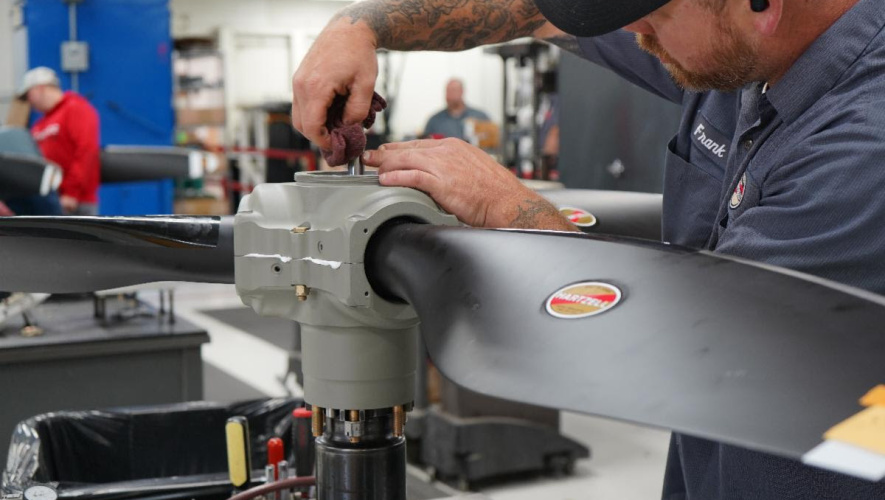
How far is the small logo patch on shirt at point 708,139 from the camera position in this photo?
108cm

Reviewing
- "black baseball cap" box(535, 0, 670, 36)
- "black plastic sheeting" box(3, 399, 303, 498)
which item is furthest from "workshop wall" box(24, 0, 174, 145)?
"black baseball cap" box(535, 0, 670, 36)

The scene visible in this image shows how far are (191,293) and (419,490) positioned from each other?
6.16m

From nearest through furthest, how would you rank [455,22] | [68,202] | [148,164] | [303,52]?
[455,22] → [148,164] → [68,202] → [303,52]

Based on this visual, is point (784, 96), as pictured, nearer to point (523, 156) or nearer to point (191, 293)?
point (191, 293)

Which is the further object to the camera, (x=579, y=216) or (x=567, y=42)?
(x=567, y=42)

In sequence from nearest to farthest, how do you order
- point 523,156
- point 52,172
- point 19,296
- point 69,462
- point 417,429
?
point 69,462, point 19,296, point 52,172, point 417,429, point 523,156

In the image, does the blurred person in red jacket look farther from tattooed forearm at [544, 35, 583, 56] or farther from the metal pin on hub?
the metal pin on hub

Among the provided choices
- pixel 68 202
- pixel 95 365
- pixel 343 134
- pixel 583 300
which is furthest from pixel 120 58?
pixel 583 300

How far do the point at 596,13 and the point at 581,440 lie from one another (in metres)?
3.30

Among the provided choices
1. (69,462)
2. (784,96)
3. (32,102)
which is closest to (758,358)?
(784,96)

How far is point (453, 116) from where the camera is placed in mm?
7906

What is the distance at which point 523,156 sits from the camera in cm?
883

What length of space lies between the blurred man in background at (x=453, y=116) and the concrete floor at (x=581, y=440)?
3.28 m

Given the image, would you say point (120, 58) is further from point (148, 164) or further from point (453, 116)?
point (148, 164)
